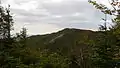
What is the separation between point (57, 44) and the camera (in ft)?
367

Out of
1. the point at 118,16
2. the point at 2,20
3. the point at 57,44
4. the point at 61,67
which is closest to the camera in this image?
the point at 118,16

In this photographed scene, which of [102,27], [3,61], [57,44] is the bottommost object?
[57,44]

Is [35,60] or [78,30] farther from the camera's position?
[78,30]

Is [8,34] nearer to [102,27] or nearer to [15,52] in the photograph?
[15,52]

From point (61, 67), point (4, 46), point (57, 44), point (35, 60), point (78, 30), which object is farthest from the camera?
point (78, 30)

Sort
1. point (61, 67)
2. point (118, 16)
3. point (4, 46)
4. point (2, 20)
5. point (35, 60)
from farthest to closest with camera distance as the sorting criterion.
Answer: point (2, 20) → point (35, 60) → point (61, 67) → point (4, 46) → point (118, 16)

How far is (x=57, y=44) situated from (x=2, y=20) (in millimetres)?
69650

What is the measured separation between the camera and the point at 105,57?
25.6 meters

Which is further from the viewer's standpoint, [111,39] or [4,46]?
[4,46]

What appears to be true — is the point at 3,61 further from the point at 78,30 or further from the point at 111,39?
the point at 78,30

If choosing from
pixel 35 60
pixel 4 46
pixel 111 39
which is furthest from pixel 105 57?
pixel 35 60

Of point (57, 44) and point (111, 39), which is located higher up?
point (111, 39)

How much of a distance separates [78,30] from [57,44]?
25150 millimetres

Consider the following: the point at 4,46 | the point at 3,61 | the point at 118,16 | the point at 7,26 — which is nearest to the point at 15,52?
the point at 4,46
